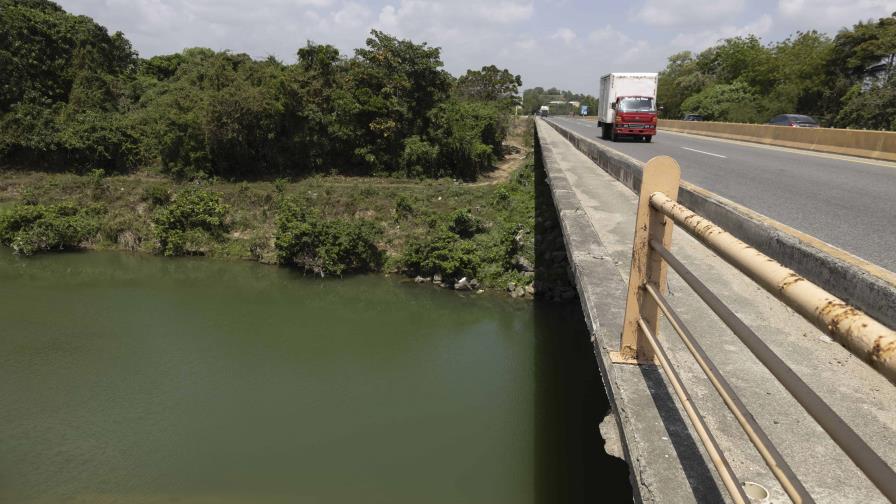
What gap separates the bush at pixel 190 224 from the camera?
64.1 feet

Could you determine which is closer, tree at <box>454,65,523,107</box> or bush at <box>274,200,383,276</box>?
bush at <box>274,200,383,276</box>

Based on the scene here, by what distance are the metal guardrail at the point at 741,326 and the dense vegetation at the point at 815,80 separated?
28444 mm

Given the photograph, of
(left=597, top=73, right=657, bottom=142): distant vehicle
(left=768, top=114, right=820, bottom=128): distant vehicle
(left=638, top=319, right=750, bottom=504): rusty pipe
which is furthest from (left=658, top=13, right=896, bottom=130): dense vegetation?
(left=638, top=319, right=750, bottom=504): rusty pipe

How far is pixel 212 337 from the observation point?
1306 cm

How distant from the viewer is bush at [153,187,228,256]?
1955 cm

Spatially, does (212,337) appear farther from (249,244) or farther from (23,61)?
(23,61)

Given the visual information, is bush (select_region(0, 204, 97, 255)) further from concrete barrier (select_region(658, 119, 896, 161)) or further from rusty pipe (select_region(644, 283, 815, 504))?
concrete barrier (select_region(658, 119, 896, 161))

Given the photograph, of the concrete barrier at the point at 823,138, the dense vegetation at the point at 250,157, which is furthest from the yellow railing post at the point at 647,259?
the dense vegetation at the point at 250,157

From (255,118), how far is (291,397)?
737 inches

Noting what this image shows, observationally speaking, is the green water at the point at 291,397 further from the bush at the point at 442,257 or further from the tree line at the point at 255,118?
the tree line at the point at 255,118

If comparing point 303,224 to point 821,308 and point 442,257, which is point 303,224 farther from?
point 821,308

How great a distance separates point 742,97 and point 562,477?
40702 millimetres

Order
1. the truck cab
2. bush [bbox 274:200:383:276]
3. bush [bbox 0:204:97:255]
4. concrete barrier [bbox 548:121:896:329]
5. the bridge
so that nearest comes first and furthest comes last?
1. the bridge
2. concrete barrier [bbox 548:121:896:329]
3. bush [bbox 274:200:383:276]
4. bush [bbox 0:204:97:255]
5. the truck cab

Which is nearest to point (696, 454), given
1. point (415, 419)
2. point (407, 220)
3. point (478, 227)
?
point (415, 419)
